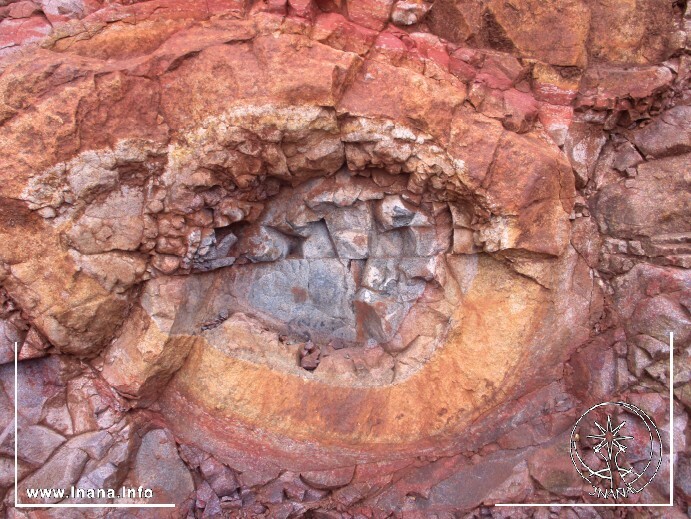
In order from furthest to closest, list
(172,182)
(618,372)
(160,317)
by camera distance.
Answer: (618,372)
(160,317)
(172,182)

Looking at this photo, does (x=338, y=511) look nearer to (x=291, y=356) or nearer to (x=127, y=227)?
(x=291, y=356)

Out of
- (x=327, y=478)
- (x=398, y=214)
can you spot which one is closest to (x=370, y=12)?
(x=398, y=214)

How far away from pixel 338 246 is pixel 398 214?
499 millimetres

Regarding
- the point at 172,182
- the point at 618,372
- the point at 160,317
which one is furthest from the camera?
the point at 618,372

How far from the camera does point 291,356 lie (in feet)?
10.9

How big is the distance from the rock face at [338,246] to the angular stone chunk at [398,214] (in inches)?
0.8

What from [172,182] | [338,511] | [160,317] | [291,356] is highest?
[172,182]

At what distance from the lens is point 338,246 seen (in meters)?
3.39

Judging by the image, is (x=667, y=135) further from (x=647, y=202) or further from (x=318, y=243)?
(x=318, y=243)

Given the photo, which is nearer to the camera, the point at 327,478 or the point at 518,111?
the point at 518,111

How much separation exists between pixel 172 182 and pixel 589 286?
2831 millimetres

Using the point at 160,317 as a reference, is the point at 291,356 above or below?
below

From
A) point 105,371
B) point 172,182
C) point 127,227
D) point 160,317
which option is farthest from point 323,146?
point 105,371

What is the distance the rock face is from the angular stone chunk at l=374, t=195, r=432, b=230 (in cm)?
2
